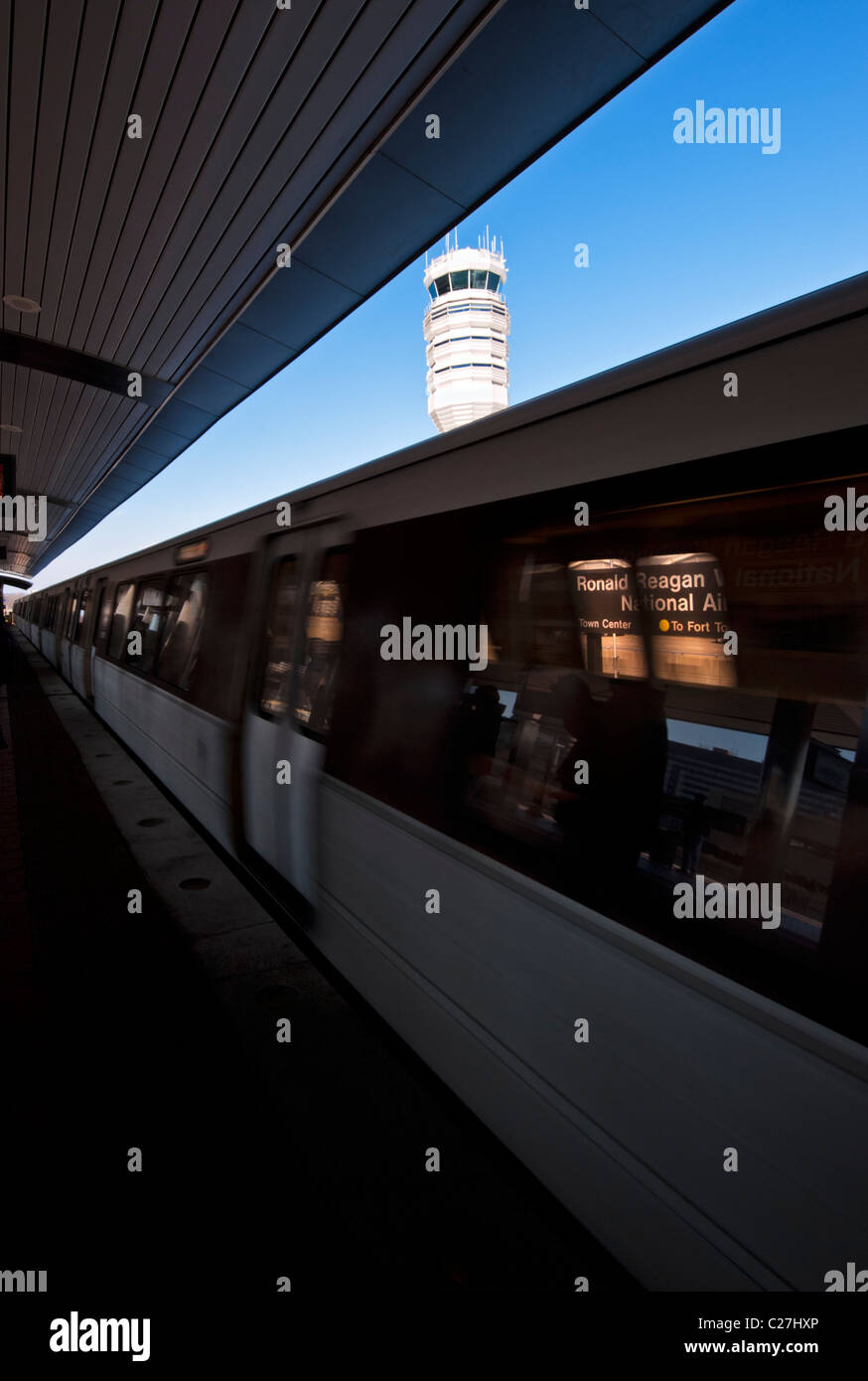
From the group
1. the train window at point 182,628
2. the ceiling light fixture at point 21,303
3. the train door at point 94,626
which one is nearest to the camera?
the train window at point 182,628

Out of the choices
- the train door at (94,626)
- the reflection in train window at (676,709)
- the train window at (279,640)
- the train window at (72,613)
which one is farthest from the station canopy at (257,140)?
the train window at (72,613)

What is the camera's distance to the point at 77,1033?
2.81 meters

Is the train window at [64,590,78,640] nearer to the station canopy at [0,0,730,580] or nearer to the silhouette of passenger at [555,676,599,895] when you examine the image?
the station canopy at [0,0,730,580]

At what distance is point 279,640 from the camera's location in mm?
4211

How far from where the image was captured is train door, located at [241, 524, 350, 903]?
3.48m

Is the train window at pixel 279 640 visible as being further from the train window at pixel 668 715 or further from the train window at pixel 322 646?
the train window at pixel 668 715

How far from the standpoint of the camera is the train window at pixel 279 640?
3.99 meters

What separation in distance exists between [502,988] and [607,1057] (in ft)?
1.47

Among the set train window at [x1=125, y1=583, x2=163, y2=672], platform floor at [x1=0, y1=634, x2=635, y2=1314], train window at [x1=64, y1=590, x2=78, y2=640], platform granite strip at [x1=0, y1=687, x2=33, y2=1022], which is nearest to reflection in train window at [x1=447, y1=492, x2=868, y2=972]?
platform floor at [x1=0, y1=634, x2=635, y2=1314]

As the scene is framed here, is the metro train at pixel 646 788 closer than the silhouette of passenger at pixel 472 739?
Yes

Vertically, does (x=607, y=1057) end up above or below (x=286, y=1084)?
above

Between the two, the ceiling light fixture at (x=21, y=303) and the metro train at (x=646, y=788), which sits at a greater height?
the ceiling light fixture at (x=21, y=303)
